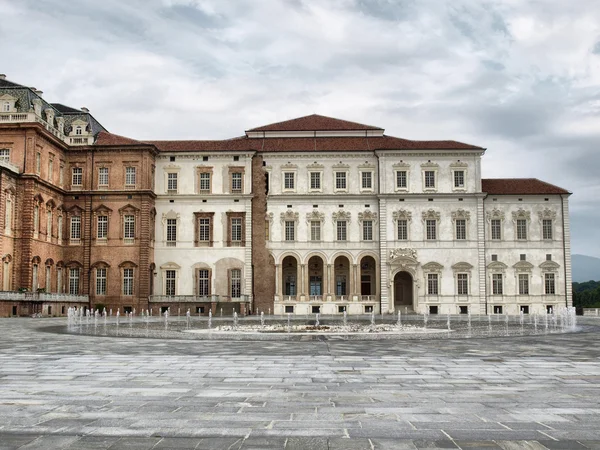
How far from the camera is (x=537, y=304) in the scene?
2048 inches

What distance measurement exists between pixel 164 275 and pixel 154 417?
4571cm

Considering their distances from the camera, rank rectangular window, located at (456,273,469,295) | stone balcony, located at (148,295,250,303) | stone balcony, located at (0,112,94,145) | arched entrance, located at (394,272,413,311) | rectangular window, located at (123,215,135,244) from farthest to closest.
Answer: arched entrance, located at (394,272,413,311) → rectangular window, located at (456,273,469,295) → rectangular window, located at (123,215,135,244) → stone balcony, located at (148,295,250,303) → stone balcony, located at (0,112,94,145)

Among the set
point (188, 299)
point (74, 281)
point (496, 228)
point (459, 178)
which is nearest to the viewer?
point (188, 299)

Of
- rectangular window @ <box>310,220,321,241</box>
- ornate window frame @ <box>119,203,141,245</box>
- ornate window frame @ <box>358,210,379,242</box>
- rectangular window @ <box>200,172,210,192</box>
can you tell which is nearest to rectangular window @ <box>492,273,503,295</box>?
ornate window frame @ <box>358,210,379,242</box>

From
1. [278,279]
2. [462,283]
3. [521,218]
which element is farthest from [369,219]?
[521,218]

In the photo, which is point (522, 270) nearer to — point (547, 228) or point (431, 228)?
point (547, 228)

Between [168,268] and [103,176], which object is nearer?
[103,176]

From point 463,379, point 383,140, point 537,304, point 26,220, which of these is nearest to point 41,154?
point 26,220

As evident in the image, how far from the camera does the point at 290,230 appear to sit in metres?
53.1

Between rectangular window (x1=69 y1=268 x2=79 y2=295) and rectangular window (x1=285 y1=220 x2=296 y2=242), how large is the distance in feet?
54.3

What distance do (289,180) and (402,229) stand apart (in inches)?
388

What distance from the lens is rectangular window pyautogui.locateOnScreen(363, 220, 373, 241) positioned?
174ft

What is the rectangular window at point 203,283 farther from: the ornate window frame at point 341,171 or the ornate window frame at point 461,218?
the ornate window frame at point 461,218

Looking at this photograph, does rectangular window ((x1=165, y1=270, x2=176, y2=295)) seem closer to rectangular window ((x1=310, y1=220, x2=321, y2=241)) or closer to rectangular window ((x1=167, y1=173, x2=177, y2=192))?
rectangular window ((x1=167, y1=173, x2=177, y2=192))
